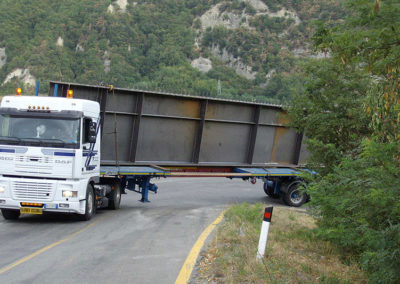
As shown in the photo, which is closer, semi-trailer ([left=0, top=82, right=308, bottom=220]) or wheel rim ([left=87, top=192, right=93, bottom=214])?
semi-trailer ([left=0, top=82, right=308, bottom=220])

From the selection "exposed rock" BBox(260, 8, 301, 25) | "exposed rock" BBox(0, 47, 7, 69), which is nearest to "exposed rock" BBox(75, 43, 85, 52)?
"exposed rock" BBox(0, 47, 7, 69)

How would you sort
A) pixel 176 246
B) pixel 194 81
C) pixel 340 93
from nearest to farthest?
1. pixel 176 246
2. pixel 340 93
3. pixel 194 81

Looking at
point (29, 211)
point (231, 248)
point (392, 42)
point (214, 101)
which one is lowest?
point (29, 211)

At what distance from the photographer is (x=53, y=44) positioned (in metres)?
106

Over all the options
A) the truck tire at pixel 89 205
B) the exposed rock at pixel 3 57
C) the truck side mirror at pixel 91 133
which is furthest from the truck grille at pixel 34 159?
the exposed rock at pixel 3 57

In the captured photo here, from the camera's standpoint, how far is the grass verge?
633 cm

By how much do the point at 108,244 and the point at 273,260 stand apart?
3.56 meters

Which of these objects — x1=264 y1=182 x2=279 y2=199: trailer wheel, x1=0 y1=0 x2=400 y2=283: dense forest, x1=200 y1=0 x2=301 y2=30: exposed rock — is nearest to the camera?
x1=0 y1=0 x2=400 y2=283: dense forest

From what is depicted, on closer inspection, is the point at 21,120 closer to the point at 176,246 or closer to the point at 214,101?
the point at 176,246

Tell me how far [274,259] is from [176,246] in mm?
2342

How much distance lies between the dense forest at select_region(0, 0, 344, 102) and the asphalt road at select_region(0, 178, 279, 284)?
66.3 meters

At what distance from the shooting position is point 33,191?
11.2 meters

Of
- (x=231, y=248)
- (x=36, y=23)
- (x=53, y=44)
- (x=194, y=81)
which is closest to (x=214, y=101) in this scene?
(x=231, y=248)

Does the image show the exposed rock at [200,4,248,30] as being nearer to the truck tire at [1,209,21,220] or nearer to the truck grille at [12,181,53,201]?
the truck tire at [1,209,21,220]
